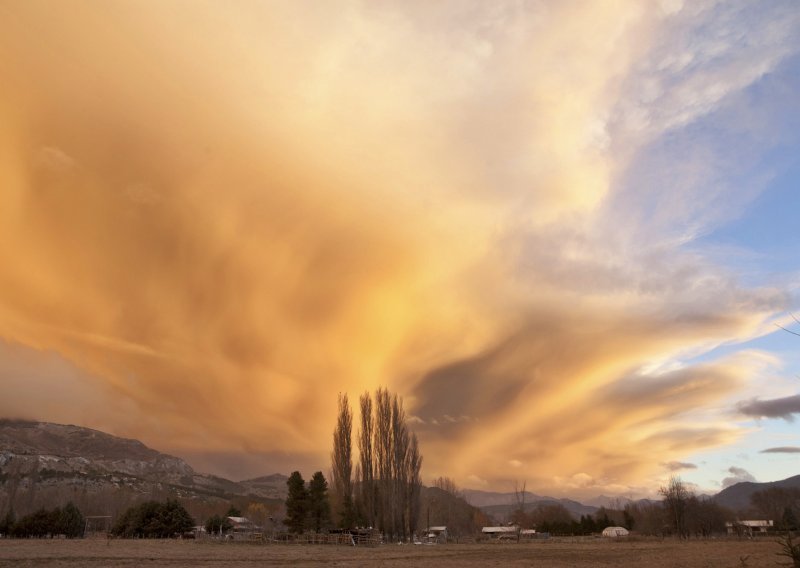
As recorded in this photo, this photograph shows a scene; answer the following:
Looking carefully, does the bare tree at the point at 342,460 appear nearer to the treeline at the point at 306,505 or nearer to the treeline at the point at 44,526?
the treeline at the point at 306,505

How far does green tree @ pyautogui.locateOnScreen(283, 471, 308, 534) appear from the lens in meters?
76.2

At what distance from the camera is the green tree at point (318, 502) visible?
78.2m

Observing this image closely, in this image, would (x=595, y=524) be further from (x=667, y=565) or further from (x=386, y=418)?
(x=667, y=565)

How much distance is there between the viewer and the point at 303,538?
238ft

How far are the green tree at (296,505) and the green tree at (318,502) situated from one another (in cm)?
94

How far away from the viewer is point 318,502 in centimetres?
7931

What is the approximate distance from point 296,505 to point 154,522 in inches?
770

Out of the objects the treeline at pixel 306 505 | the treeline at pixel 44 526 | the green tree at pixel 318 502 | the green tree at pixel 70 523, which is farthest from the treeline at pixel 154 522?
the green tree at pixel 318 502

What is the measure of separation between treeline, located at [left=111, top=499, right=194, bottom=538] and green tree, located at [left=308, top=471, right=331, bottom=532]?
17932mm

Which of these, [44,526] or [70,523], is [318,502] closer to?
[70,523]

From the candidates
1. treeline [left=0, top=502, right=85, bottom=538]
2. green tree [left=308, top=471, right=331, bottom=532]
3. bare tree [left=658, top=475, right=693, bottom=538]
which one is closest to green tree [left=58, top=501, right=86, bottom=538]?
treeline [left=0, top=502, right=85, bottom=538]

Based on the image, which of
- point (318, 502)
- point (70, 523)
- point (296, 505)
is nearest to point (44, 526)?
point (70, 523)

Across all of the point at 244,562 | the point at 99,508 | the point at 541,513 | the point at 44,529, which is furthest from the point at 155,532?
the point at 541,513

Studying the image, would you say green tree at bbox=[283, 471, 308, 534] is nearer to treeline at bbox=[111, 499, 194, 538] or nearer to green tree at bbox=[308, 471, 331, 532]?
green tree at bbox=[308, 471, 331, 532]
